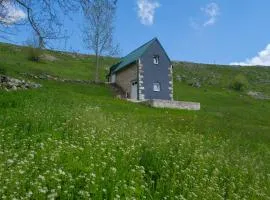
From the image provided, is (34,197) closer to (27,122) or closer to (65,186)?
(65,186)

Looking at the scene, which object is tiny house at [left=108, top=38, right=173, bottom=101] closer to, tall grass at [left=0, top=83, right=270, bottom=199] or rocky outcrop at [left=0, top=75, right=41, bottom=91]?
rocky outcrop at [left=0, top=75, right=41, bottom=91]

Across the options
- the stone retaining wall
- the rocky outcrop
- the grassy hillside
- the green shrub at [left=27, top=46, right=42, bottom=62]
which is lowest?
the grassy hillside

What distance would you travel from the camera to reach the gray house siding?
50.7 metres

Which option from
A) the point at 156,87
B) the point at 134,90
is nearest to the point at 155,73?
the point at 156,87

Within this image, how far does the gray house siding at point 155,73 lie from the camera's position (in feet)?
166

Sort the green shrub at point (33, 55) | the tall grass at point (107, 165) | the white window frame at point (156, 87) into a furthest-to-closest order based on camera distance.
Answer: the green shrub at point (33, 55), the white window frame at point (156, 87), the tall grass at point (107, 165)

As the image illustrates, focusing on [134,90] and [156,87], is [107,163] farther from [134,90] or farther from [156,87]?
[134,90]

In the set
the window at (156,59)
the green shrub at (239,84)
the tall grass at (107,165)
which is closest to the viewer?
the tall grass at (107,165)

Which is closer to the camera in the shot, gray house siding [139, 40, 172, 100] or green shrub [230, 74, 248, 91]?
gray house siding [139, 40, 172, 100]

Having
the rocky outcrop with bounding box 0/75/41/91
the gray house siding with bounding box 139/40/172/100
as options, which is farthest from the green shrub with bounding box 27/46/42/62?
the rocky outcrop with bounding box 0/75/41/91

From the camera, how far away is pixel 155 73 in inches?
2030

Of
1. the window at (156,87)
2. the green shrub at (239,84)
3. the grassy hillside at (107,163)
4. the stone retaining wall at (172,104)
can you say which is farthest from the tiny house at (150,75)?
the grassy hillside at (107,163)

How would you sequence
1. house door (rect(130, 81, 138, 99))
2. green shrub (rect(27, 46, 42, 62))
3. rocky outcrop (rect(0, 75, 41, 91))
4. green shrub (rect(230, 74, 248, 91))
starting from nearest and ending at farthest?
rocky outcrop (rect(0, 75, 41, 91))
house door (rect(130, 81, 138, 99))
green shrub (rect(27, 46, 42, 62))
green shrub (rect(230, 74, 248, 91))

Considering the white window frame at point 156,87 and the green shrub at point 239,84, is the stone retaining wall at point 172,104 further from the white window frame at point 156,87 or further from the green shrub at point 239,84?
the green shrub at point 239,84
